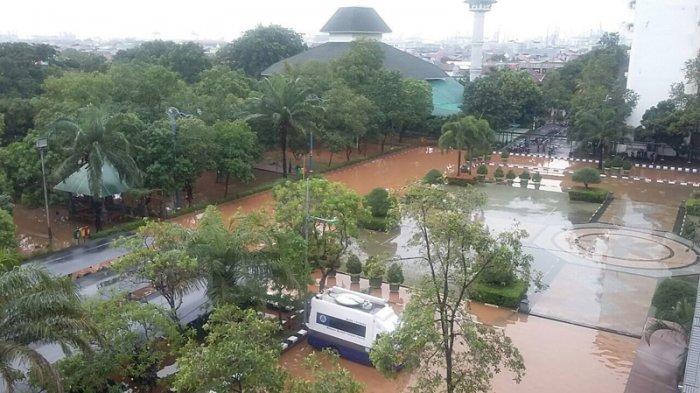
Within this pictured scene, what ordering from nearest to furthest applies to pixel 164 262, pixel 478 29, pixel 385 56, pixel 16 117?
pixel 164 262 < pixel 16 117 < pixel 385 56 < pixel 478 29

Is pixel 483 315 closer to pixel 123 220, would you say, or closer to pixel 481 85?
pixel 123 220

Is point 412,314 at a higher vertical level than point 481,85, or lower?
lower

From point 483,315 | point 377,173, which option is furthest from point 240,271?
point 377,173

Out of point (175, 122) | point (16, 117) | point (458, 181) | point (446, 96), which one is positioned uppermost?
point (446, 96)

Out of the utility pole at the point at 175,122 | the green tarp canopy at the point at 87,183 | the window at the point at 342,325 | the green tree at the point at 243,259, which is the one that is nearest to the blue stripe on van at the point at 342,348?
the window at the point at 342,325

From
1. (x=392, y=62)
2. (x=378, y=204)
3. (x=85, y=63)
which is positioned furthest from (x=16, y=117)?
(x=392, y=62)

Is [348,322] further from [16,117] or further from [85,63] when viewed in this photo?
[85,63]

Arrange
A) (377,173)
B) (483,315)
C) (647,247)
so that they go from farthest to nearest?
(377,173), (647,247), (483,315)
